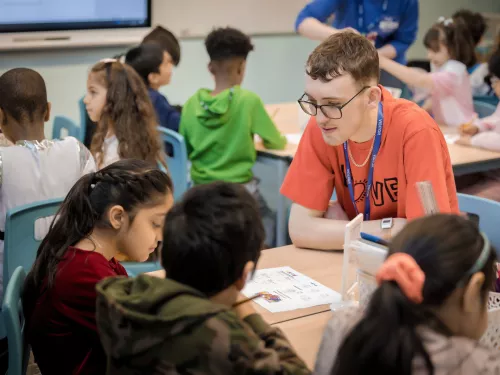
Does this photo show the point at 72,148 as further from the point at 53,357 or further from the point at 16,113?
the point at 53,357

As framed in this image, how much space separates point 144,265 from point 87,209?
897mm

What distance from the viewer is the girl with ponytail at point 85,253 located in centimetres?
162

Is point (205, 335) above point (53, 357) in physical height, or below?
above

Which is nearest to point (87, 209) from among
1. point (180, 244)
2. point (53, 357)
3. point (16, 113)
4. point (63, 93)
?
point (53, 357)

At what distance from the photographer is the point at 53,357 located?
65.3 inches

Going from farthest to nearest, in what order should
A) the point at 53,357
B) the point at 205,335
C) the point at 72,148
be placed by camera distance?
the point at 72,148, the point at 53,357, the point at 205,335

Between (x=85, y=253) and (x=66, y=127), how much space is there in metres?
2.23

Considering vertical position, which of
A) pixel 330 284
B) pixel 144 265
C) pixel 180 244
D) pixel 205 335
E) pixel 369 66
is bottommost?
pixel 144 265

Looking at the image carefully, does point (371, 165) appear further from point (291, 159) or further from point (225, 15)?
point (225, 15)

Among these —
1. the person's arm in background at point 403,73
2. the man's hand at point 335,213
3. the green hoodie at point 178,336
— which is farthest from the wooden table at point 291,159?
the green hoodie at point 178,336

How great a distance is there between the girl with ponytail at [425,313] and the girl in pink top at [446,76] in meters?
2.69

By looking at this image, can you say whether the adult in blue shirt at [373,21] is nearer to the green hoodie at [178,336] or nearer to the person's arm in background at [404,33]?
the person's arm in background at [404,33]

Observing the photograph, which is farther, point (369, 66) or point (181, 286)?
point (369, 66)

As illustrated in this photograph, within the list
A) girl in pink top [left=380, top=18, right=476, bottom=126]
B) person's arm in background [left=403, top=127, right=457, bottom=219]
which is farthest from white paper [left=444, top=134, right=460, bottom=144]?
person's arm in background [left=403, top=127, right=457, bottom=219]
